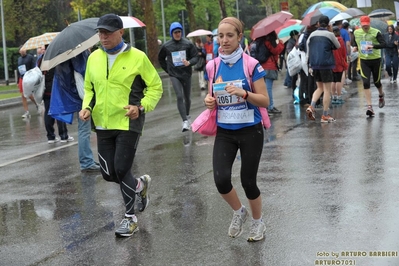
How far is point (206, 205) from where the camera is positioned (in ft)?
23.7

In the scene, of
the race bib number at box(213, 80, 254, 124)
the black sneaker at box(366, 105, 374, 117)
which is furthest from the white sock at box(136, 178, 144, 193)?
the black sneaker at box(366, 105, 374, 117)

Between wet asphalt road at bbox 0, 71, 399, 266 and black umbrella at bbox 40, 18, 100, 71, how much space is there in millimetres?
1533

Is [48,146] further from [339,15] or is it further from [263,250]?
[339,15]

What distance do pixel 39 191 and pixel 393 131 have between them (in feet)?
18.9

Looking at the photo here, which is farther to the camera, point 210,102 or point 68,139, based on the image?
point 68,139

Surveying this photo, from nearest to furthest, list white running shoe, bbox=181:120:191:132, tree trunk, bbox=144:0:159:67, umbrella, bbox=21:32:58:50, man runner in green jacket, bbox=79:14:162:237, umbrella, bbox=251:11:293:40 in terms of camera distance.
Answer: man runner in green jacket, bbox=79:14:162:237 < white running shoe, bbox=181:120:191:132 < umbrella, bbox=251:11:293:40 < umbrella, bbox=21:32:58:50 < tree trunk, bbox=144:0:159:67

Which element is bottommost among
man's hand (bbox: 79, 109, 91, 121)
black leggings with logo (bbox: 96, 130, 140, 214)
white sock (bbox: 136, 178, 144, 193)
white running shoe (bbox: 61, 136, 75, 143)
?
white running shoe (bbox: 61, 136, 75, 143)

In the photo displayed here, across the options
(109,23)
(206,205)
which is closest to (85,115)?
(109,23)

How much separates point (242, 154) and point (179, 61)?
741 cm

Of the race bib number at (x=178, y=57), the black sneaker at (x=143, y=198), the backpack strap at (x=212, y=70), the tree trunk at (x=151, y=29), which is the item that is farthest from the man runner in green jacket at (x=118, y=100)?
the tree trunk at (x=151, y=29)

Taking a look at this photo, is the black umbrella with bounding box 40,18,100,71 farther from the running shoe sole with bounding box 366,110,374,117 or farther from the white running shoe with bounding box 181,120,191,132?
the running shoe sole with bounding box 366,110,374,117

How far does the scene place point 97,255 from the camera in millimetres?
5781

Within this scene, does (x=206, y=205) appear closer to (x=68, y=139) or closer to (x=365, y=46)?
(x=68, y=139)

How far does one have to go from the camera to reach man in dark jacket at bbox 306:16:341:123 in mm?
13109
